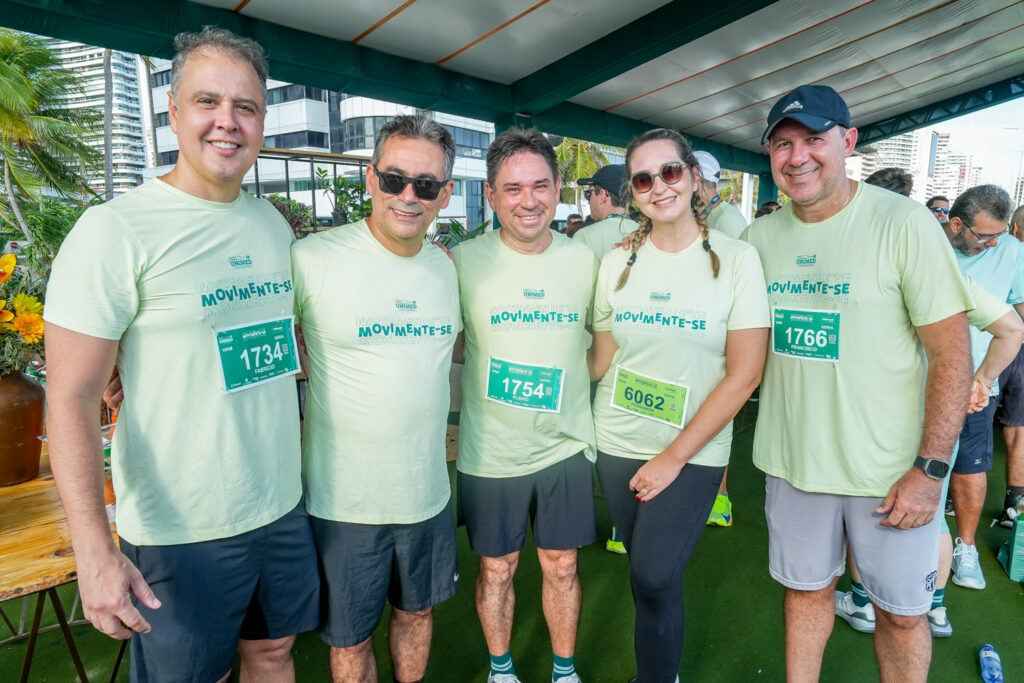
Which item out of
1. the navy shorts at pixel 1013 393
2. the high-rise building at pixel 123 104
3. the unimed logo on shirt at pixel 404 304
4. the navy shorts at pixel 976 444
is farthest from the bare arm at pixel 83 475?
the high-rise building at pixel 123 104

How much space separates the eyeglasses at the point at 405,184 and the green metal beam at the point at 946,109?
11.4 meters

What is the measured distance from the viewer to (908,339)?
1.67 meters

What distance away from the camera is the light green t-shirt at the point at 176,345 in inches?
49.1

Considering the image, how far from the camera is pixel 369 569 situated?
175cm

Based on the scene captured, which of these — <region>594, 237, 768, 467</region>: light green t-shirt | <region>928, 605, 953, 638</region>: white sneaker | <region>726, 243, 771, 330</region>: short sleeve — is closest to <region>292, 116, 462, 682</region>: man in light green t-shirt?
<region>594, 237, 768, 467</region>: light green t-shirt

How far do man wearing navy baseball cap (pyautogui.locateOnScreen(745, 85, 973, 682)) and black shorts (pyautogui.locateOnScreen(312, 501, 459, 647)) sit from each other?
119cm

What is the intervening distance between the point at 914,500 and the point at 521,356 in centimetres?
122

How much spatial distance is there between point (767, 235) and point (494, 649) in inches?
70.3

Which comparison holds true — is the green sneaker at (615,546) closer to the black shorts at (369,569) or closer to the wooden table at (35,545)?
the black shorts at (369,569)

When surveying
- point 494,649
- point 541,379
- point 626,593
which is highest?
point 541,379

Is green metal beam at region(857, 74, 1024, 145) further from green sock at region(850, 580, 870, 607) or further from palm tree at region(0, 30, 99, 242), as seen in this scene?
palm tree at region(0, 30, 99, 242)

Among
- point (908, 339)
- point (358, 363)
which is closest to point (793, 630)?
point (908, 339)

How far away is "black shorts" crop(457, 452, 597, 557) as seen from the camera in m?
2.02

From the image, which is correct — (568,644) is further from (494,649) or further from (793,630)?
(793,630)
